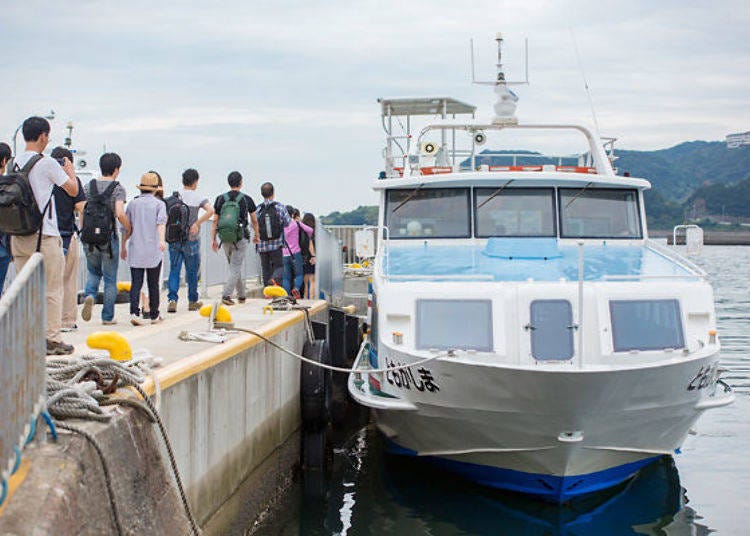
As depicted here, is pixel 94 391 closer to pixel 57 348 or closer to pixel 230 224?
pixel 57 348

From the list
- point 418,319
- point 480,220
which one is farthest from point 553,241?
point 418,319

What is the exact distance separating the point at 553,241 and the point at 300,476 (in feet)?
13.1

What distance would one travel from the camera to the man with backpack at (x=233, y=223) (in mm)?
12062

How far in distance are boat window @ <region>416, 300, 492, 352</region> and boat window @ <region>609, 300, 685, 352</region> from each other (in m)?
1.17

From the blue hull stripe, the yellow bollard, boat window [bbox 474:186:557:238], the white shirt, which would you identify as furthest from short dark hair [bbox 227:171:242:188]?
the yellow bollard

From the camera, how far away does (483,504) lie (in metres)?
9.62

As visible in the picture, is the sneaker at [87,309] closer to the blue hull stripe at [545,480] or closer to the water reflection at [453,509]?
the water reflection at [453,509]

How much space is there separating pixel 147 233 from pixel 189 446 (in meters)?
3.91

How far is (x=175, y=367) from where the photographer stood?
6.42m

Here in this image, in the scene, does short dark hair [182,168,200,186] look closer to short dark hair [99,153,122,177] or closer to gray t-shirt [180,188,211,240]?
gray t-shirt [180,188,211,240]

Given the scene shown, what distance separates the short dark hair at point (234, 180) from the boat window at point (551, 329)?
17.3 feet

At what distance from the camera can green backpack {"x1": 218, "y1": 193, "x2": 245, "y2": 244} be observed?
1203 cm

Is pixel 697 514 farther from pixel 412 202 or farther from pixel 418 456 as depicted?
pixel 412 202

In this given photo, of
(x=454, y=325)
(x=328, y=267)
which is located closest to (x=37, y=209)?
(x=454, y=325)
